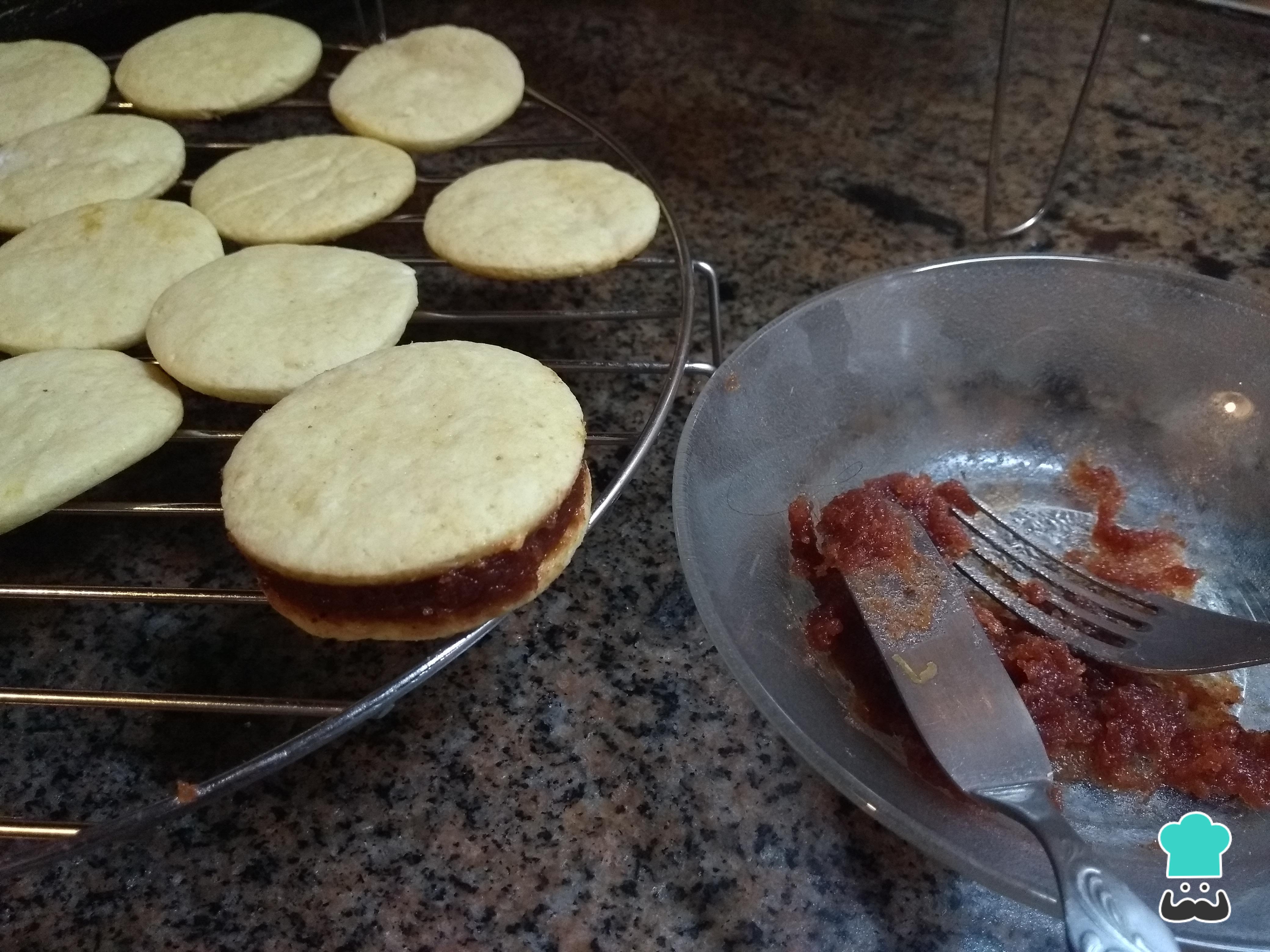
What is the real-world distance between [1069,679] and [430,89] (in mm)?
1096

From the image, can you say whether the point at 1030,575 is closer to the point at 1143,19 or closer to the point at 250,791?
the point at 250,791

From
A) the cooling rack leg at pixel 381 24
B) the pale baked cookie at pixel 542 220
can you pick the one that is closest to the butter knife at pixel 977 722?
the pale baked cookie at pixel 542 220

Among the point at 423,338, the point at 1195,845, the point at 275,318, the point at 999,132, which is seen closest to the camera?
the point at 1195,845

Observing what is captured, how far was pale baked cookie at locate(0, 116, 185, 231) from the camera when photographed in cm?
119

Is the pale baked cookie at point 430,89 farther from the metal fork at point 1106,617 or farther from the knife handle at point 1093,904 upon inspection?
the knife handle at point 1093,904

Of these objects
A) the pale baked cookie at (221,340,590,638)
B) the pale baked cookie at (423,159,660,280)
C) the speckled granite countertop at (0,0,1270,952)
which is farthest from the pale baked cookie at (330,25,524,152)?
the pale baked cookie at (221,340,590,638)

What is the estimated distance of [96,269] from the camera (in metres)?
1.08

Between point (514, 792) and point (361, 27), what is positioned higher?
point (361, 27)

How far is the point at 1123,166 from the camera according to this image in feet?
5.00

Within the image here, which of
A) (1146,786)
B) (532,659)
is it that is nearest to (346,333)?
(532,659)

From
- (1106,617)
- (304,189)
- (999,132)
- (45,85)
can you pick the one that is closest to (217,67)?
(45,85)

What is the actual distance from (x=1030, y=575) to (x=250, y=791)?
0.72m

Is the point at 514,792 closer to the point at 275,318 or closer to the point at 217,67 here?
the point at 275,318

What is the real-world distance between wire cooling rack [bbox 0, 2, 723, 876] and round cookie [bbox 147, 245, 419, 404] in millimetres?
58
